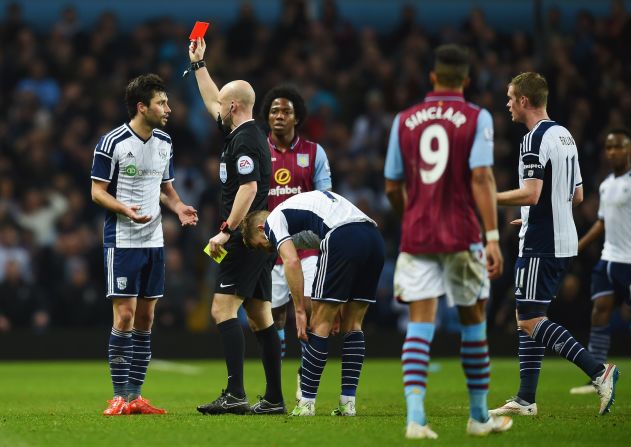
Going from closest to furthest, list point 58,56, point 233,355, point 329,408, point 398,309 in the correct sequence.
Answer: point 233,355 → point 329,408 → point 398,309 → point 58,56

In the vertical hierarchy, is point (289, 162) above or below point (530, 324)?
above

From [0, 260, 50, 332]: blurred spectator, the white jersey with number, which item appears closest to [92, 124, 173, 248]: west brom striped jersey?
the white jersey with number

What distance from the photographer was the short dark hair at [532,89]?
9.14 m

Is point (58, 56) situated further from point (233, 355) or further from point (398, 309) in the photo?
point (233, 355)

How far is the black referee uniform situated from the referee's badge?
126cm

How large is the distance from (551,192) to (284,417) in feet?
8.88

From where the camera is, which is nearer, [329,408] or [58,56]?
[329,408]

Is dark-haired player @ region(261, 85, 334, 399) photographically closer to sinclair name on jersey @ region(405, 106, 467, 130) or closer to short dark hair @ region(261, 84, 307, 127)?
short dark hair @ region(261, 84, 307, 127)

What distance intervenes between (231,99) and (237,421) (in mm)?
2549

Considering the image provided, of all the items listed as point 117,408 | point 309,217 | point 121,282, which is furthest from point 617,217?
point 117,408

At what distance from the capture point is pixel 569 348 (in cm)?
892

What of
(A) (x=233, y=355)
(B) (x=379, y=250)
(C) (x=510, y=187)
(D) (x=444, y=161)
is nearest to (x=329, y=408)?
(A) (x=233, y=355)

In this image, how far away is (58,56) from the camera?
67.0ft

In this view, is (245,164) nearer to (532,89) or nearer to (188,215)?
(188,215)
